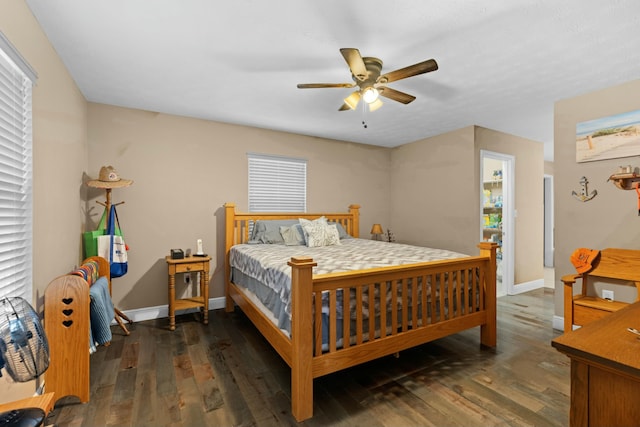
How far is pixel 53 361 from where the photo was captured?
5.99ft

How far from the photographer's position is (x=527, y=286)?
4.51 meters

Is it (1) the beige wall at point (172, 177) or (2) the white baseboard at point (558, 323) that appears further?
(2) the white baseboard at point (558, 323)

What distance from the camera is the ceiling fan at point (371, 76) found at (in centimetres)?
187

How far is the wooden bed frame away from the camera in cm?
171

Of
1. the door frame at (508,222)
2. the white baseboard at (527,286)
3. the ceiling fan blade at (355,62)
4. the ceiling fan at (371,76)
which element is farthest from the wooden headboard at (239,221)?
the white baseboard at (527,286)

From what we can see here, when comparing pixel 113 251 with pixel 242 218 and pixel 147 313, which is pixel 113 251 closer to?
pixel 147 313

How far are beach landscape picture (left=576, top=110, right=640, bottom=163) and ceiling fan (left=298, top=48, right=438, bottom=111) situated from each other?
1901mm

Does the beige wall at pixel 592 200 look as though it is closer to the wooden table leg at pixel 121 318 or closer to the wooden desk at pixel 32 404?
the wooden desk at pixel 32 404

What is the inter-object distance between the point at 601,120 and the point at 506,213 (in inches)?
70.3

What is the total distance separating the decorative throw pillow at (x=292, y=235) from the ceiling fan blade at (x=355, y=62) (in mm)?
2038

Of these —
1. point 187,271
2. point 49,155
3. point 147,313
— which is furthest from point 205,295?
point 49,155

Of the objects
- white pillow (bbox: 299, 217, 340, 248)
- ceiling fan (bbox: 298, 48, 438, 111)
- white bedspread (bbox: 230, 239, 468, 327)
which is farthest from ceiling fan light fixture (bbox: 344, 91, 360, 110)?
white pillow (bbox: 299, 217, 340, 248)

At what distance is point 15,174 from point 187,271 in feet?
5.81

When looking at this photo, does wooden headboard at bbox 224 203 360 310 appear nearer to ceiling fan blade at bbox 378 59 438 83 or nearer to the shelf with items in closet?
ceiling fan blade at bbox 378 59 438 83
